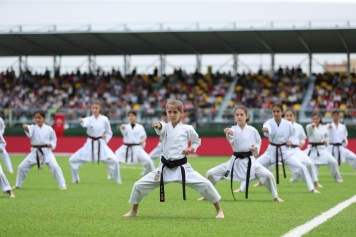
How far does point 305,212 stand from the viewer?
950 cm

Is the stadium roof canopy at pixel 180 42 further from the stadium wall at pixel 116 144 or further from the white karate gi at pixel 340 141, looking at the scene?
the white karate gi at pixel 340 141

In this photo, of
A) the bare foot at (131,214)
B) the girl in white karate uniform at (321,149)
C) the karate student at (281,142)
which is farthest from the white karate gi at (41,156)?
the girl in white karate uniform at (321,149)

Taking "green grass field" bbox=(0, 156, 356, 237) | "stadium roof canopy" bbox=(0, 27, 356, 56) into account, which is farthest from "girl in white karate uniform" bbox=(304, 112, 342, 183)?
"stadium roof canopy" bbox=(0, 27, 356, 56)

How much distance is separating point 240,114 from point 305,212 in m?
2.30

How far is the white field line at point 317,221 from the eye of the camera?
726 cm

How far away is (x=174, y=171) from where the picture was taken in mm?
8922

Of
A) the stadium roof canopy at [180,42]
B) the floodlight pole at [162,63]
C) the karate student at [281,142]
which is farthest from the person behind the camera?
A: the floodlight pole at [162,63]

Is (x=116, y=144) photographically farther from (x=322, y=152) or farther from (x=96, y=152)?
(x=322, y=152)

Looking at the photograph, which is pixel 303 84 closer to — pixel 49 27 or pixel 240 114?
pixel 49 27

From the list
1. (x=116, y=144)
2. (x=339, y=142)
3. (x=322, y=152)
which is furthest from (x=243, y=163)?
(x=116, y=144)

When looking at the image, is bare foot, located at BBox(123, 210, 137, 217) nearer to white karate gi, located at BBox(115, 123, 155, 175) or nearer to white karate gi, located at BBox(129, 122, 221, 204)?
white karate gi, located at BBox(129, 122, 221, 204)

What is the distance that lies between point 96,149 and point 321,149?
219 inches

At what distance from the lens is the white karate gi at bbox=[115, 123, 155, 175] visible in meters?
17.9

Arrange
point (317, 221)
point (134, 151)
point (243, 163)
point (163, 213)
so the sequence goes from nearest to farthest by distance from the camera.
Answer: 1. point (317, 221)
2. point (163, 213)
3. point (243, 163)
4. point (134, 151)
